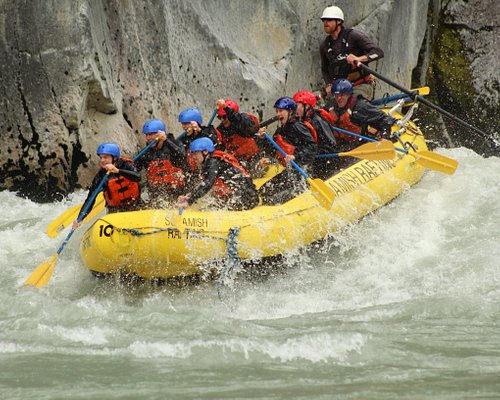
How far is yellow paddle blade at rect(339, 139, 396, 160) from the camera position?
26.1ft

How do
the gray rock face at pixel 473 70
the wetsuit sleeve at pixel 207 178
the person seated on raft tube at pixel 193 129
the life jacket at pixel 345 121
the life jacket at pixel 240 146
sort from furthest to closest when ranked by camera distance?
1. the gray rock face at pixel 473 70
2. the life jacket at pixel 345 121
3. the life jacket at pixel 240 146
4. the person seated on raft tube at pixel 193 129
5. the wetsuit sleeve at pixel 207 178

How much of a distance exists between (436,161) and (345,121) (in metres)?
1.07

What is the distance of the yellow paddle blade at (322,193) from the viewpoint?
284 inches

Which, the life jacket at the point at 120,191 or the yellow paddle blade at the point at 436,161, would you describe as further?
the yellow paddle blade at the point at 436,161

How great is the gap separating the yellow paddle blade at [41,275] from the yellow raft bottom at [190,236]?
294 mm

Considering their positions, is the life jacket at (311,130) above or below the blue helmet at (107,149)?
above

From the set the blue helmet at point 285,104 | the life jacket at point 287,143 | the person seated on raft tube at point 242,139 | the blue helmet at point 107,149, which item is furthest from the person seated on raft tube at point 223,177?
the person seated on raft tube at point 242,139

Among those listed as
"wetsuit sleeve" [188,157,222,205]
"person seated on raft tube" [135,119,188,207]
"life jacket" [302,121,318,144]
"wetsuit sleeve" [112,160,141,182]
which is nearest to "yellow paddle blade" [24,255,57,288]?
"wetsuit sleeve" [112,160,141,182]

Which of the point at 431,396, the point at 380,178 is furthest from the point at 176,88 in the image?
the point at 431,396

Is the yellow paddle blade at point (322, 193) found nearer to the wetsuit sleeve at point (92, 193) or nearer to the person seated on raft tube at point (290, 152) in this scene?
the person seated on raft tube at point (290, 152)

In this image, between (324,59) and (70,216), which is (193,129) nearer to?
(70,216)

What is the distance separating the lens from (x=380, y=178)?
849 centimetres

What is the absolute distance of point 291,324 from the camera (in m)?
5.84

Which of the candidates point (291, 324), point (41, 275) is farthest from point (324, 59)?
point (291, 324)
